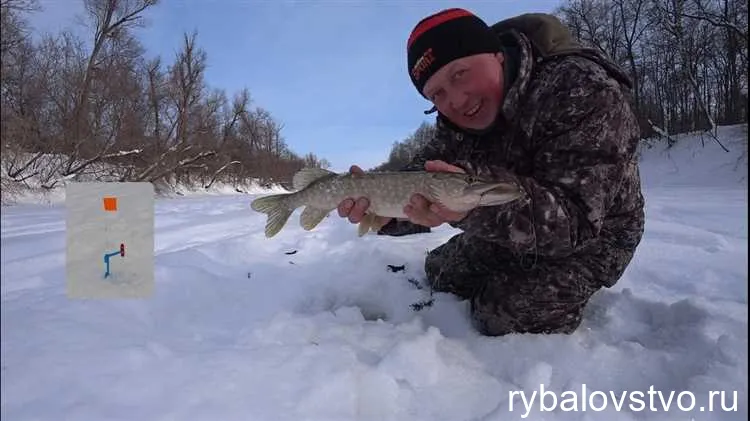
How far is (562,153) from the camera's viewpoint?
1.72 metres

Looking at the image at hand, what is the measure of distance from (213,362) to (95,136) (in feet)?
3.36

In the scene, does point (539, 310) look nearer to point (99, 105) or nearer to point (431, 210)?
point (431, 210)

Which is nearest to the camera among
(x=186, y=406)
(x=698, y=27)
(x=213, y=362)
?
(x=186, y=406)

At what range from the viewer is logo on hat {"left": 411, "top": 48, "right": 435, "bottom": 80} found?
2092mm

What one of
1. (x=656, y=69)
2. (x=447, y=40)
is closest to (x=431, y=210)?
(x=447, y=40)

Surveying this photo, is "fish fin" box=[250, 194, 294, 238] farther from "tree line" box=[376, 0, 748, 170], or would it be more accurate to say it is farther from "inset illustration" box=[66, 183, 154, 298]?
"tree line" box=[376, 0, 748, 170]

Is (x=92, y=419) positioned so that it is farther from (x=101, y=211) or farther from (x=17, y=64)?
(x=17, y=64)

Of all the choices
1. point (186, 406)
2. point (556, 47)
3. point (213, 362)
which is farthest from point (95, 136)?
point (556, 47)

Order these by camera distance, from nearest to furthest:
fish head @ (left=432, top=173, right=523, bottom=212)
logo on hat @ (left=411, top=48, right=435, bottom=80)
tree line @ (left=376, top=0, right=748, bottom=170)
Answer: fish head @ (left=432, top=173, right=523, bottom=212)
logo on hat @ (left=411, top=48, right=435, bottom=80)
tree line @ (left=376, top=0, right=748, bottom=170)

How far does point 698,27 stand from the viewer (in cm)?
1102

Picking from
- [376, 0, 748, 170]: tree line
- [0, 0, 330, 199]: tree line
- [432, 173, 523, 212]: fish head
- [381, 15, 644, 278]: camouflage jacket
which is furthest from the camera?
[376, 0, 748, 170]: tree line

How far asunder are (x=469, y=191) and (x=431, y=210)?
0.82 feet

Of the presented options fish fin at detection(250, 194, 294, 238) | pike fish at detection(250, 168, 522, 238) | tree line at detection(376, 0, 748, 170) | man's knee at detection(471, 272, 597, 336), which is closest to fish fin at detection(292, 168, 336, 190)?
pike fish at detection(250, 168, 522, 238)

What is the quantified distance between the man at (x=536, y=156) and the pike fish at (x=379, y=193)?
6 centimetres
